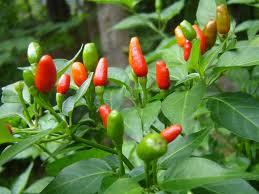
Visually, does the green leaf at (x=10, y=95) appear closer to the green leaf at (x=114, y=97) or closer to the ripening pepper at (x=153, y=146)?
the green leaf at (x=114, y=97)

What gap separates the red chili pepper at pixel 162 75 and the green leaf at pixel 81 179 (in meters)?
0.21

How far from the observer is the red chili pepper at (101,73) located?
0.92 metres

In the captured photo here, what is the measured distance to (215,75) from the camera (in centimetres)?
96

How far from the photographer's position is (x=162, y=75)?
91 centimetres

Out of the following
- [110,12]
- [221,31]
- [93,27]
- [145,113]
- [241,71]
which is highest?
[221,31]

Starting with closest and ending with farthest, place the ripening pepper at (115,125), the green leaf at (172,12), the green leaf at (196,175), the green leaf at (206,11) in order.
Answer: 1. the green leaf at (196,175)
2. the ripening pepper at (115,125)
3. the green leaf at (206,11)
4. the green leaf at (172,12)

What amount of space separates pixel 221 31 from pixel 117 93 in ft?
0.94

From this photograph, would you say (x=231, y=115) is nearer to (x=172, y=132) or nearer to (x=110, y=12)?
(x=172, y=132)

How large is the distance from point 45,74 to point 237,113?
0.40m

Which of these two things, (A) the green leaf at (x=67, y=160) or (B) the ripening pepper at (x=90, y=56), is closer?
(B) the ripening pepper at (x=90, y=56)

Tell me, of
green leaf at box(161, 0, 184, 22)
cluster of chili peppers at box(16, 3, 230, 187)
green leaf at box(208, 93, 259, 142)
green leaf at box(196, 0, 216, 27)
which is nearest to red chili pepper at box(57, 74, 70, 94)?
cluster of chili peppers at box(16, 3, 230, 187)

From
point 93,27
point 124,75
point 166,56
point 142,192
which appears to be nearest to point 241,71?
point 166,56

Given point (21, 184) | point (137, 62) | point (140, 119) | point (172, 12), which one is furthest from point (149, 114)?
point (172, 12)

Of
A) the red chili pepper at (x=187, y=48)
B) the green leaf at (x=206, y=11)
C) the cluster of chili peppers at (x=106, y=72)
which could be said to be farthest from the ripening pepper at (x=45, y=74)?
the green leaf at (x=206, y=11)
